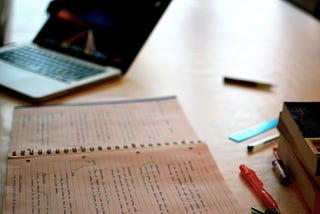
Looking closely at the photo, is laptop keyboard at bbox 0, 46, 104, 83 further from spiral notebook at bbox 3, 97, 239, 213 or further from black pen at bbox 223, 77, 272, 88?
black pen at bbox 223, 77, 272, 88

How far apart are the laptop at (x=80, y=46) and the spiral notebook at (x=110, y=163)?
0.11 metres

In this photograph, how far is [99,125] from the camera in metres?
0.93

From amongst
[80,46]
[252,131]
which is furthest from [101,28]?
[252,131]

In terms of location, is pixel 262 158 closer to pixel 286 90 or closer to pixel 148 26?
pixel 286 90

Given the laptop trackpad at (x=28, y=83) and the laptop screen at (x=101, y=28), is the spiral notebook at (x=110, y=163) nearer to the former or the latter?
the laptop trackpad at (x=28, y=83)

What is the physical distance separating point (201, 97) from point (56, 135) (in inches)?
13.9

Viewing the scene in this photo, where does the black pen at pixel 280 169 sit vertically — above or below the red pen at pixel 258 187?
above

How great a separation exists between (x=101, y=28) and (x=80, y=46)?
0.23 feet

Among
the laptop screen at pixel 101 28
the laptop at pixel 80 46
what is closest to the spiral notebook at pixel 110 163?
the laptop at pixel 80 46

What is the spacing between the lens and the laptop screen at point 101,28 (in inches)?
46.4

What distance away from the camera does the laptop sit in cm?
108

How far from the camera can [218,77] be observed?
120 centimetres

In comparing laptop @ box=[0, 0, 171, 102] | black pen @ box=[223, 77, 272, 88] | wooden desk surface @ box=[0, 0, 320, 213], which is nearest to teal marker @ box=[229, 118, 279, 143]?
Result: wooden desk surface @ box=[0, 0, 320, 213]

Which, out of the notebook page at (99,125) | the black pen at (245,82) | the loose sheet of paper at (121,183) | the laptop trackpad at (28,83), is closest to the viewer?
the loose sheet of paper at (121,183)
